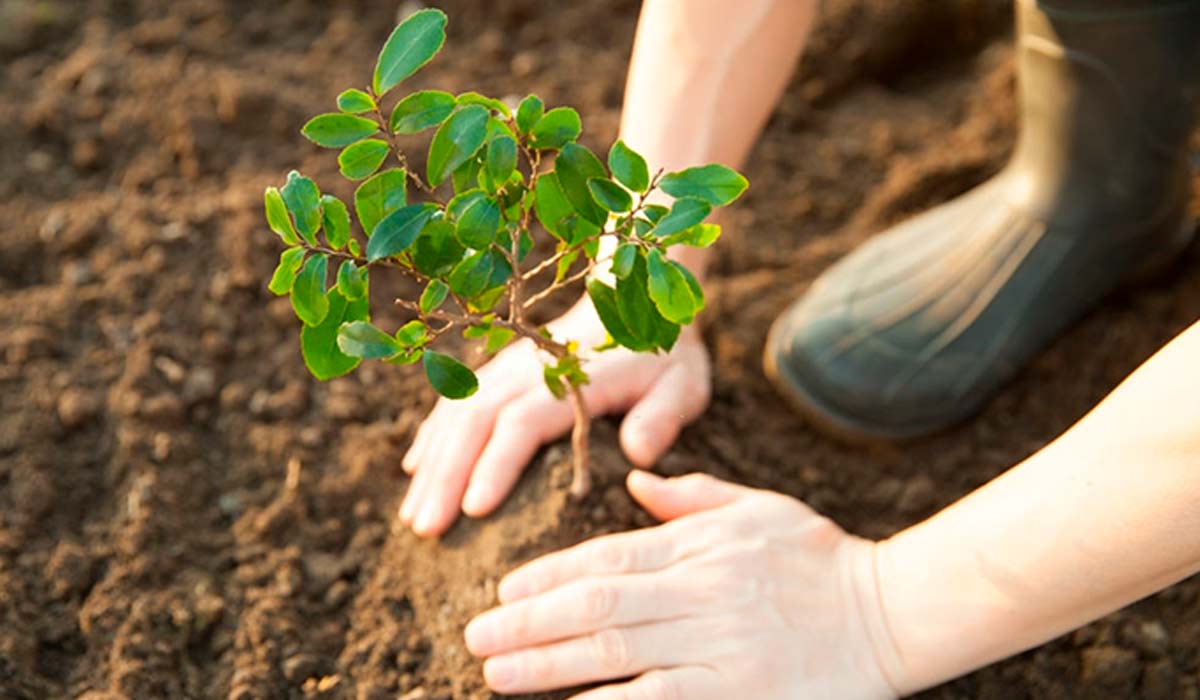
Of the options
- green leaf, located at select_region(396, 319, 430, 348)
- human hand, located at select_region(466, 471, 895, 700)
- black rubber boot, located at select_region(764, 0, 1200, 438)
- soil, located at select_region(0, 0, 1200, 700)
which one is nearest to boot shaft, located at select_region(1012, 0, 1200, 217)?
black rubber boot, located at select_region(764, 0, 1200, 438)

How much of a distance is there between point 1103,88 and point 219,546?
53.4 inches

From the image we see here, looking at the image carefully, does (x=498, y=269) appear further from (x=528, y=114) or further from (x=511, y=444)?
(x=511, y=444)

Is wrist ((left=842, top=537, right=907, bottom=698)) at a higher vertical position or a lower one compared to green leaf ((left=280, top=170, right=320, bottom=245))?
lower

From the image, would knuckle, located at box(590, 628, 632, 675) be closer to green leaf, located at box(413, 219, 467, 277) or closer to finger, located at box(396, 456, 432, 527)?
finger, located at box(396, 456, 432, 527)

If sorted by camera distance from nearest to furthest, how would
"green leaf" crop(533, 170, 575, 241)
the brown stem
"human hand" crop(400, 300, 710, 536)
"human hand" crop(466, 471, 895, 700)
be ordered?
"green leaf" crop(533, 170, 575, 241) < "human hand" crop(466, 471, 895, 700) < the brown stem < "human hand" crop(400, 300, 710, 536)

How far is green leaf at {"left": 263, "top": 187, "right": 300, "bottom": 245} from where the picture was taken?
1130 millimetres

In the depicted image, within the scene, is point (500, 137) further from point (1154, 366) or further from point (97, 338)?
point (97, 338)

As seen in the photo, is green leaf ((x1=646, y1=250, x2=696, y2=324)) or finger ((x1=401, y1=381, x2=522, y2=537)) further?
finger ((x1=401, y1=381, x2=522, y2=537))

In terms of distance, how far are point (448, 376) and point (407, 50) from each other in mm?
294

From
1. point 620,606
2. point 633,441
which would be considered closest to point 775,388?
point 633,441

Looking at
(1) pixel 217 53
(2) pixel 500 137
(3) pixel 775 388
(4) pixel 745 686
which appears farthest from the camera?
(1) pixel 217 53

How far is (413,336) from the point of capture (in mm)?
1247

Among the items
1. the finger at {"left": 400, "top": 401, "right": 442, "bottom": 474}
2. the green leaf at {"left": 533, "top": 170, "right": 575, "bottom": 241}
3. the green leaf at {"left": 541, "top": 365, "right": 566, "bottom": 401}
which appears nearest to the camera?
the green leaf at {"left": 533, "top": 170, "right": 575, "bottom": 241}

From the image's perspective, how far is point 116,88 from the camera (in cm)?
238
